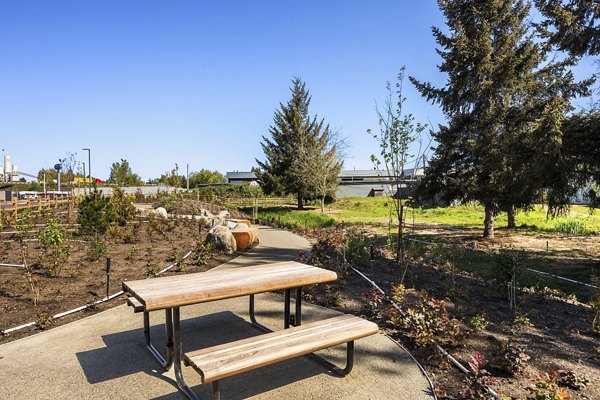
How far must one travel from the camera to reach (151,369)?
363 cm

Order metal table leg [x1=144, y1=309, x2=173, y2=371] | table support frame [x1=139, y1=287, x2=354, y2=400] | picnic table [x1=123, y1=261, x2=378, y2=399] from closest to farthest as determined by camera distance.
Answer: picnic table [x1=123, y1=261, x2=378, y2=399] < table support frame [x1=139, y1=287, x2=354, y2=400] < metal table leg [x1=144, y1=309, x2=173, y2=371]

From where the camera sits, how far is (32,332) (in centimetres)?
459

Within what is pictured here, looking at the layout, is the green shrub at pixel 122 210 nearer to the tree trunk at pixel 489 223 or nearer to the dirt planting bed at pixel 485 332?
the dirt planting bed at pixel 485 332

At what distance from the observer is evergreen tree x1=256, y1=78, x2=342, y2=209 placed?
27.7 meters

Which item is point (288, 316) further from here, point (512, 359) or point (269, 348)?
point (512, 359)

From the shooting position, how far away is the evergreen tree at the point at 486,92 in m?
14.4

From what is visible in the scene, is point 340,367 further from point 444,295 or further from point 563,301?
point 563,301

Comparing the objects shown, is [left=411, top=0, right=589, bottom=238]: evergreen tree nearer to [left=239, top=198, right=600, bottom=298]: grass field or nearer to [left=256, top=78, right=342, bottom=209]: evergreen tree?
[left=239, top=198, right=600, bottom=298]: grass field

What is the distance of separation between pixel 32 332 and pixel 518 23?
18.2 meters

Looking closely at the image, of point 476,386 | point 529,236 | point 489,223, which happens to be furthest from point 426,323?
point 529,236

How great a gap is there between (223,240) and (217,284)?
6621 mm

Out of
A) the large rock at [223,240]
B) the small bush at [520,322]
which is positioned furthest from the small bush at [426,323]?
the large rock at [223,240]

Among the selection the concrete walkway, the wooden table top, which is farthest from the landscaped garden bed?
the wooden table top

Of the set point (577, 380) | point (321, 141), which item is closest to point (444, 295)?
point (577, 380)
